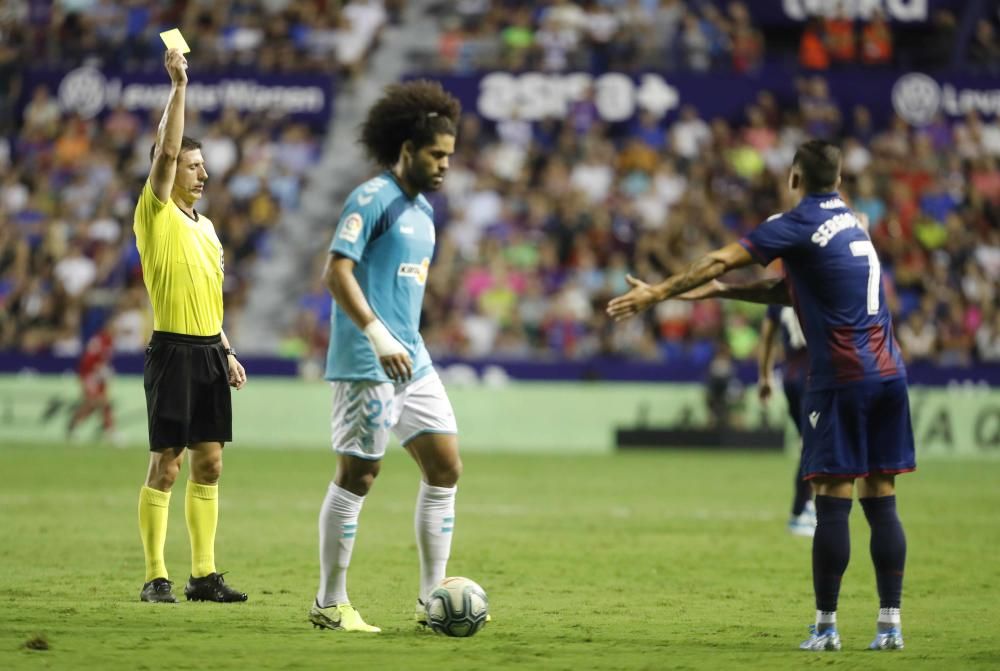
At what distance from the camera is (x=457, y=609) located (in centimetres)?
841

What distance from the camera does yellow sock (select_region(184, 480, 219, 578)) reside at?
987 cm

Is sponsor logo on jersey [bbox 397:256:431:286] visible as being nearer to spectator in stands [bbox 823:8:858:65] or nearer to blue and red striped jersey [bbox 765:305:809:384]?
blue and red striped jersey [bbox 765:305:809:384]

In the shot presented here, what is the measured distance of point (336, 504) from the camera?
845cm

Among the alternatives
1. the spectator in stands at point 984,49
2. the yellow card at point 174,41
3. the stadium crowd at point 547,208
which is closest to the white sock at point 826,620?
the yellow card at point 174,41

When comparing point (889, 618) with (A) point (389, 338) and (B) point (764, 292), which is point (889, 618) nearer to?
(B) point (764, 292)

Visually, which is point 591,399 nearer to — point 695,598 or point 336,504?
point 695,598

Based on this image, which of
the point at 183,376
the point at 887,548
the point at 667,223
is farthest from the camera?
the point at 667,223

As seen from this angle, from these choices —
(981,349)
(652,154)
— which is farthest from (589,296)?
(981,349)

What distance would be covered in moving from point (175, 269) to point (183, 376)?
2.19 ft

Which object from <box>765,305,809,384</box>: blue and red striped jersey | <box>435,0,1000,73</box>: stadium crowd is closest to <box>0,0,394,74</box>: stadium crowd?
<box>435,0,1000,73</box>: stadium crowd

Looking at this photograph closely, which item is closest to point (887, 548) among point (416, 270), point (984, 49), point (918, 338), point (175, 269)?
point (416, 270)

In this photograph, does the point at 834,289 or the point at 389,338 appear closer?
the point at 389,338

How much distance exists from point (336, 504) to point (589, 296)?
1904 centimetres

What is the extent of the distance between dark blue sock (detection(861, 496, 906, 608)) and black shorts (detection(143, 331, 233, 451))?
3932 millimetres
